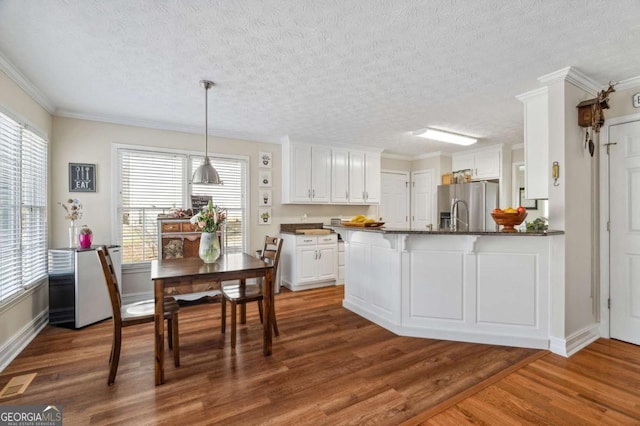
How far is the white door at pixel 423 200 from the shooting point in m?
6.21

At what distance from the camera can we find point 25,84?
284cm

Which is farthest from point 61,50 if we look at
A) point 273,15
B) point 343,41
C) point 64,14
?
point 343,41

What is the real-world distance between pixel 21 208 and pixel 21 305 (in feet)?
2.94

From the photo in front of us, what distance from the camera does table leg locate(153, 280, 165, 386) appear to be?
2.19 meters

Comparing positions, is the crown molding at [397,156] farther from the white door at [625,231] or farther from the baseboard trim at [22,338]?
the baseboard trim at [22,338]

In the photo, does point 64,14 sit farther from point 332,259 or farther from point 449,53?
point 332,259

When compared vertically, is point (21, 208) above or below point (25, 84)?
below

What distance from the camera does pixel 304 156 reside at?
512 cm

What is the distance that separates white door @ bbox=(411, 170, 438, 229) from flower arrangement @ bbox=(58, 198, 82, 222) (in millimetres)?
5627

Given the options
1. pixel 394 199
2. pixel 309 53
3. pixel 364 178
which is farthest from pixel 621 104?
pixel 394 199

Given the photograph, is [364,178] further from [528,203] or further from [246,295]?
[246,295]

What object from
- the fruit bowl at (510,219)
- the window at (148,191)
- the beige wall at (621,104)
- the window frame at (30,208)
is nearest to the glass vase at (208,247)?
the window frame at (30,208)

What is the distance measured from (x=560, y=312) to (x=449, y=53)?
2343 millimetres

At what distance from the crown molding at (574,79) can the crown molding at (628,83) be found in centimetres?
13
